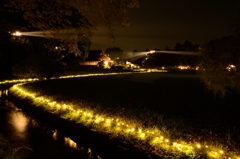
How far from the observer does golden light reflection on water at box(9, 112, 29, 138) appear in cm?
1221

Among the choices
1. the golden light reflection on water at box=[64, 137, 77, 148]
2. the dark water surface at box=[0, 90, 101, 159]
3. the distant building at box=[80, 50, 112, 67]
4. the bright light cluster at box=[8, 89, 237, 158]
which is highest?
the distant building at box=[80, 50, 112, 67]

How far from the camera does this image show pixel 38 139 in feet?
35.9

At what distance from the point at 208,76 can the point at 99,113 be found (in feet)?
15.9

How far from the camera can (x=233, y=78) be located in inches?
377

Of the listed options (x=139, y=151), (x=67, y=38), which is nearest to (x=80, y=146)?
(x=139, y=151)

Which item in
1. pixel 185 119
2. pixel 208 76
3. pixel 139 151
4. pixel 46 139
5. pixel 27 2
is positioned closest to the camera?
pixel 139 151

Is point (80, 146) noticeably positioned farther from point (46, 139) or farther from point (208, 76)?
point (208, 76)

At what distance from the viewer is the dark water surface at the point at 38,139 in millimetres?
9273

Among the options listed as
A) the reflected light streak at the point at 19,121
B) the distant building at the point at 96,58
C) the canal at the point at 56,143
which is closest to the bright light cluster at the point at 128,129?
the canal at the point at 56,143

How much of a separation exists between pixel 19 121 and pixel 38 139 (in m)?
3.50

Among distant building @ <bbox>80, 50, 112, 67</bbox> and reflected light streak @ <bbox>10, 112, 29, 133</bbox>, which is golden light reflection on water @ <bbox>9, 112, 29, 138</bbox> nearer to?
reflected light streak @ <bbox>10, 112, 29, 133</bbox>

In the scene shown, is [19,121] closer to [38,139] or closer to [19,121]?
[19,121]

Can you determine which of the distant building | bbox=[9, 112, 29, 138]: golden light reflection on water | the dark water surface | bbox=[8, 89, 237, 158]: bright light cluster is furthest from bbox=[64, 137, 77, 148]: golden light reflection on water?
the distant building

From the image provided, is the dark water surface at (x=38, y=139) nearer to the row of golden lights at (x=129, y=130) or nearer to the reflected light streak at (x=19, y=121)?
the reflected light streak at (x=19, y=121)
